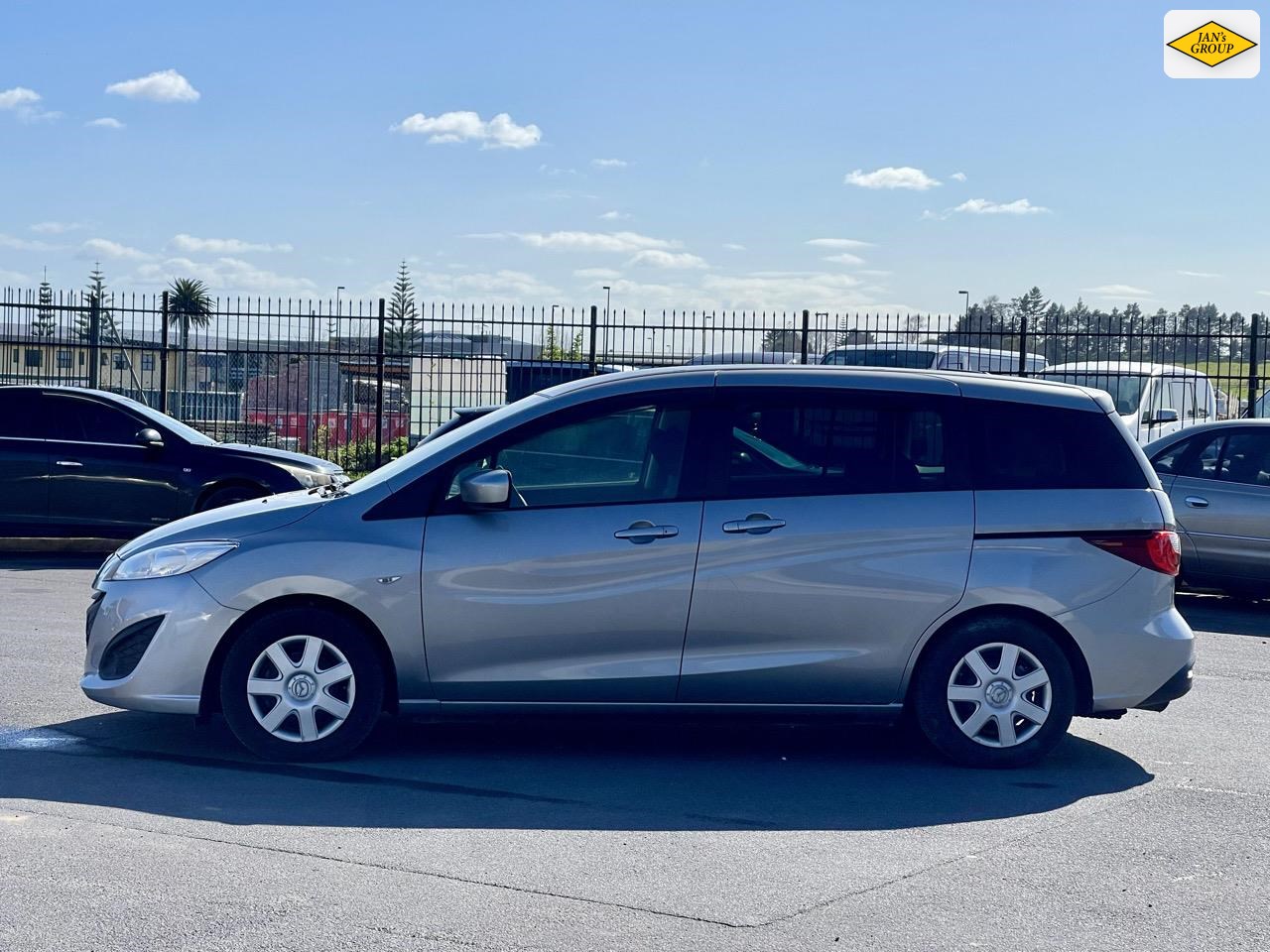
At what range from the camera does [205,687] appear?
6348 millimetres

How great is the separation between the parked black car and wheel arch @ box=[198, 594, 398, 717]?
7342 millimetres

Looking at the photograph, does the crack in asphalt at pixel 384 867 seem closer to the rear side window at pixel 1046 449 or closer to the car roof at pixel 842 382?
the car roof at pixel 842 382

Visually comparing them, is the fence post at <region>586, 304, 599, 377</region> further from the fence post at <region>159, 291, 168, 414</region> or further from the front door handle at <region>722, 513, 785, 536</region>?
the front door handle at <region>722, 513, 785, 536</region>

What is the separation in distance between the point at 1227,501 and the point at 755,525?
664cm

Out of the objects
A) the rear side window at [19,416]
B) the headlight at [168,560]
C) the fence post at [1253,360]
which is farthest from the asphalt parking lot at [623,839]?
the fence post at [1253,360]

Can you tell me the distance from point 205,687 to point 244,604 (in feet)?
1.33

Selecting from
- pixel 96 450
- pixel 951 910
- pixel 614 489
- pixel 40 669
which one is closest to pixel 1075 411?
pixel 614 489

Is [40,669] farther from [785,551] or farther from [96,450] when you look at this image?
[96,450]

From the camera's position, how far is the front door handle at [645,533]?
633 centimetres

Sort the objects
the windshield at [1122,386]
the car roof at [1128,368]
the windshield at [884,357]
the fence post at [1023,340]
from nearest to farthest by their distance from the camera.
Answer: the fence post at [1023,340]
the car roof at [1128,368]
the windshield at [884,357]
the windshield at [1122,386]

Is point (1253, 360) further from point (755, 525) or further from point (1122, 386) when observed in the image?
point (755, 525)

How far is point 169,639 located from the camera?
6316 mm

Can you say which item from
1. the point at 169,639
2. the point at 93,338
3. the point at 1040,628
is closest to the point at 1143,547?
the point at 1040,628

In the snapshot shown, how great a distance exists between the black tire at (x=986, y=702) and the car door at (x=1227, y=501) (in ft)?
18.9
